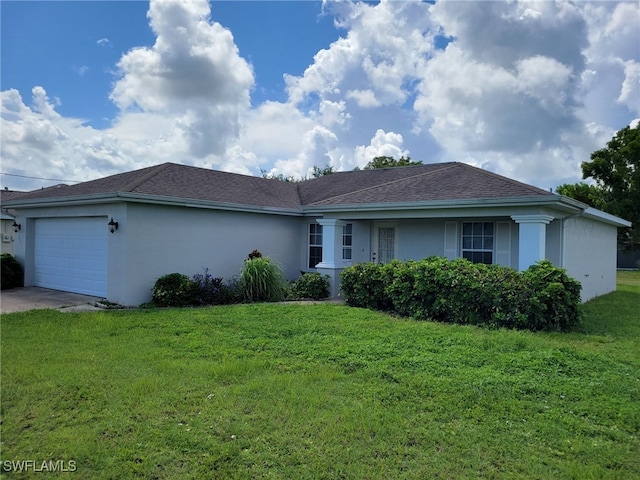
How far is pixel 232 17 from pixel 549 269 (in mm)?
11093

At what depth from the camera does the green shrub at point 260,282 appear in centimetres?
1174

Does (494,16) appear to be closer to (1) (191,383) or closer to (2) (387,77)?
(2) (387,77)

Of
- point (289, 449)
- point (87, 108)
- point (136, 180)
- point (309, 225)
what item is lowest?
point (289, 449)

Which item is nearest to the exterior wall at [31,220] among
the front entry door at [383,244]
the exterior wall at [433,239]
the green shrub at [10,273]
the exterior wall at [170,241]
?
the exterior wall at [170,241]

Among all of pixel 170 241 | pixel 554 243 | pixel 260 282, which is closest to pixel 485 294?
pixel 554 243

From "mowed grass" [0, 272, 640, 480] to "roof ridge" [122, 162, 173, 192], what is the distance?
4594 mm

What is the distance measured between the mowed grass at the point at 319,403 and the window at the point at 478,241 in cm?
443

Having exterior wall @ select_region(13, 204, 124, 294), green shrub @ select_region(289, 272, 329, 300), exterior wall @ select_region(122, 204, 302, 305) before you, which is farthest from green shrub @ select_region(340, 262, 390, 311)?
exterior wall @ select_region(13, 204, 124, 294)

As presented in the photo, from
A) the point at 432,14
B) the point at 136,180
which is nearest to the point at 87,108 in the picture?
the point at 136,180

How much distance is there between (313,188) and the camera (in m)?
17.8

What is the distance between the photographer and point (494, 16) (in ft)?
37.0

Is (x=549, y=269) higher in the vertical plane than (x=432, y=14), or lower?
lower

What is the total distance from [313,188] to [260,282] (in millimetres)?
7002

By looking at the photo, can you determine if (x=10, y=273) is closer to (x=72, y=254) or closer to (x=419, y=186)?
(x=72, y=254)
